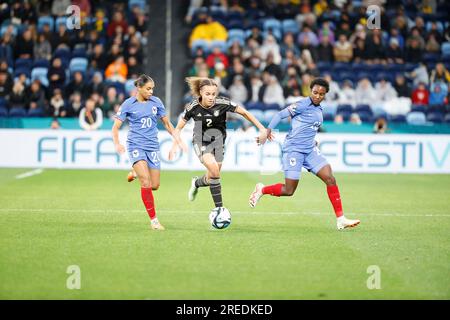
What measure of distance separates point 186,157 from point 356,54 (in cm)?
712

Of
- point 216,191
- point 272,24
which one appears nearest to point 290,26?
point 272,24

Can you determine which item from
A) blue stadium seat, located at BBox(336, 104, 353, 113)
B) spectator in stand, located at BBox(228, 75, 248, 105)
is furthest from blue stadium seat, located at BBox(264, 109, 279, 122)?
blue stadium seat, located at BBox(336, 104, 353, 113)

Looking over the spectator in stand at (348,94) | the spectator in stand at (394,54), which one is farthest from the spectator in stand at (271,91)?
the spectator in stand at (394,54)

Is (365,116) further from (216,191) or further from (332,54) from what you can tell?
(216,191)

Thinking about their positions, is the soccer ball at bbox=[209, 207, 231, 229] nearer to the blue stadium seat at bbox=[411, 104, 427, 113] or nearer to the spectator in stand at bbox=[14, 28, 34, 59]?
the blue stadium seat at bbox=[411, 104, 427, 113]

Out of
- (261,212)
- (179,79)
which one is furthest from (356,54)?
(261,212)

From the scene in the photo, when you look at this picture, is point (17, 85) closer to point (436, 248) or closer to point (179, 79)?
point (179, 79)

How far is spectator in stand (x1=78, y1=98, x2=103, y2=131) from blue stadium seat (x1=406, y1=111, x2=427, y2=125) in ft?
25.8

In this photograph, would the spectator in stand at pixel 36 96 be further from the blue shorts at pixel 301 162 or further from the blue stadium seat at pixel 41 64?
the blue shorts at pixel 301 162

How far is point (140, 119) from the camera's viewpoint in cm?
1145

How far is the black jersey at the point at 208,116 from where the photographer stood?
1160 centimetres

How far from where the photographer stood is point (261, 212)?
13680mm

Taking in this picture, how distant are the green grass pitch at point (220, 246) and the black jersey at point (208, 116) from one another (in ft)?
4.00

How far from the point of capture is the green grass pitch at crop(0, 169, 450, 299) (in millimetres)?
7695
